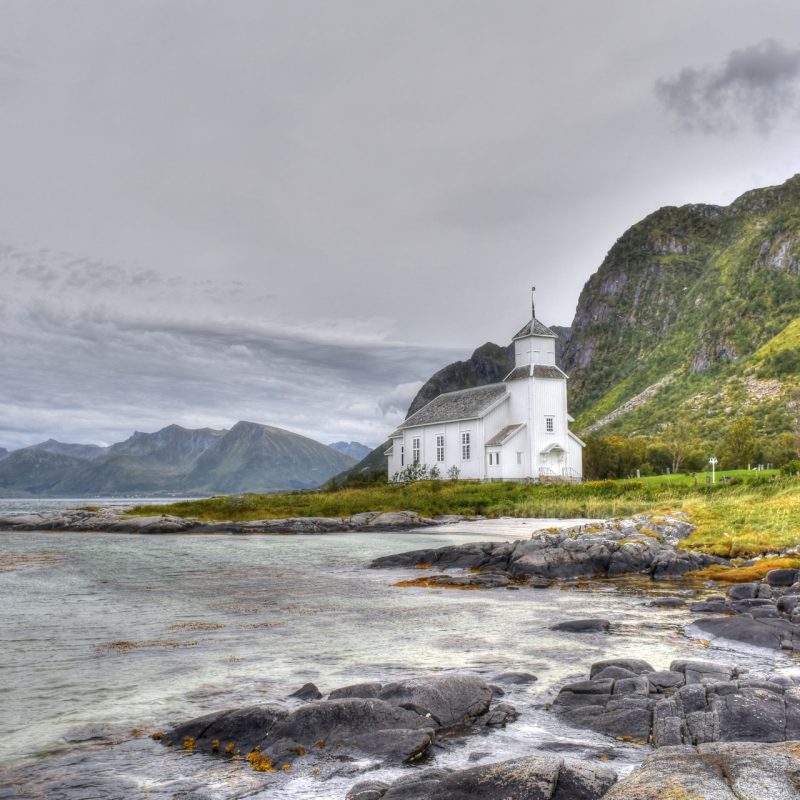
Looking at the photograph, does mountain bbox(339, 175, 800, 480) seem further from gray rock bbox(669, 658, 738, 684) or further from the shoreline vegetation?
gray rock bbox(669, 658, 738, 684)

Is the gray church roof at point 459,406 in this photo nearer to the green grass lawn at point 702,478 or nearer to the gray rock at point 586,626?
the green grass lawn at point 702,478

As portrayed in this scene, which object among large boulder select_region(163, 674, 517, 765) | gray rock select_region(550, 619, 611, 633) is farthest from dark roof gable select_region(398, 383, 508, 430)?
large boulder select_region(163, 674, 517, 765)

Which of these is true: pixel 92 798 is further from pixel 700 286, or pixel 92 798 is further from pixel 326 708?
pixel 700 286

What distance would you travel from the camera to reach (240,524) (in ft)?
159

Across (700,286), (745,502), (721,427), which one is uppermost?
(700,286)

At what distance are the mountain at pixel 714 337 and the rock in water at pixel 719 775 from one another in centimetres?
8489

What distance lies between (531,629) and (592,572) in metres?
8.93

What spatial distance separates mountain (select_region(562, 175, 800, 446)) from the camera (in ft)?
327

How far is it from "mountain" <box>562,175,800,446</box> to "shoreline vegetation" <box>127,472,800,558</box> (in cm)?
4547

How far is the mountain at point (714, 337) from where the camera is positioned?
327 ft

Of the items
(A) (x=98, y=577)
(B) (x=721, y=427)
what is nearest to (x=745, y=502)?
(A) (x=98, y=577)

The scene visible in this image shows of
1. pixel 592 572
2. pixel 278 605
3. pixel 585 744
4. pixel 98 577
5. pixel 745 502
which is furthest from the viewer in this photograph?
pixel 745 502

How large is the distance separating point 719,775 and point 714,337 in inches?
5437

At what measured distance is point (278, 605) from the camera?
56.9 ft
